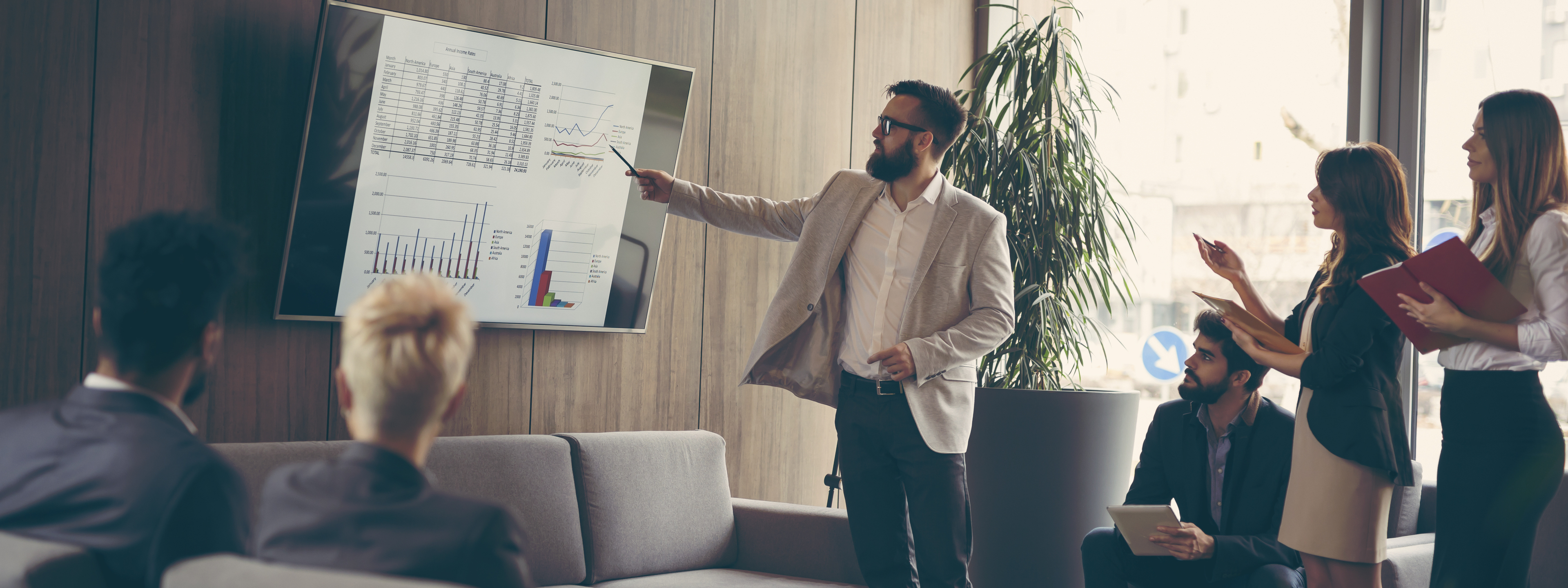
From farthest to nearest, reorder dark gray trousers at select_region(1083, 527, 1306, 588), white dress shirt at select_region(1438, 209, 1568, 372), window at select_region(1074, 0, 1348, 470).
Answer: window at select_region(1074, 0, 1348, 470), dark gray trousers at select_region(1083, 527, 1306, 588), white dress shirt at select_region(1438, 209, 1568, 372)

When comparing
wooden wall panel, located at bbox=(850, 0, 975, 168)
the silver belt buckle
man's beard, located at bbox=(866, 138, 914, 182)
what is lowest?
the silver belt buckle

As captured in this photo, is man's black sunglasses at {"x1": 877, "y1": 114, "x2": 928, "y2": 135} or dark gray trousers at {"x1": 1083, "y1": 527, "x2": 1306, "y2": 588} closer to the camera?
dark gray trousers at {"x1": 1083, "y1": 527, "x2": 1306, "y2": 588}

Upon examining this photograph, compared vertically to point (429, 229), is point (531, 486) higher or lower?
lower

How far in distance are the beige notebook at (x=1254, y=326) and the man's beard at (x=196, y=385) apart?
199 centimetres

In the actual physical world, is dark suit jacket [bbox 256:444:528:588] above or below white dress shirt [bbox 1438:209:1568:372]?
below

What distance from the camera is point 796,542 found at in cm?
317

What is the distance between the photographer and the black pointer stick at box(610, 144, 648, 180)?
2914mm

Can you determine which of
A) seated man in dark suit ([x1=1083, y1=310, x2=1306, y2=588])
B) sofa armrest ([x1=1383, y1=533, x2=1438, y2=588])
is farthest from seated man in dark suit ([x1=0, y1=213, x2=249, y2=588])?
sofa armrest ([x1=1383, y1=533, x2=1438, y2=588])

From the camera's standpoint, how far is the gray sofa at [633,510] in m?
2.75

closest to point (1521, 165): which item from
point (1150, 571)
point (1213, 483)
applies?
point (1213, 483)

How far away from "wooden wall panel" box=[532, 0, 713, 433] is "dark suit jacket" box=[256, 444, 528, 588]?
2.15 m

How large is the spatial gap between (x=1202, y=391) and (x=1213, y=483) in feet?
0.80

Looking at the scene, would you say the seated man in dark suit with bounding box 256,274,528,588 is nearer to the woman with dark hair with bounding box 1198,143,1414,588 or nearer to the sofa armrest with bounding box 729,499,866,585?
the woman with dark hair with bounding box 1198,143,1414,588

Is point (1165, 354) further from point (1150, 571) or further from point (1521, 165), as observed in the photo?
point (1521, 165)
